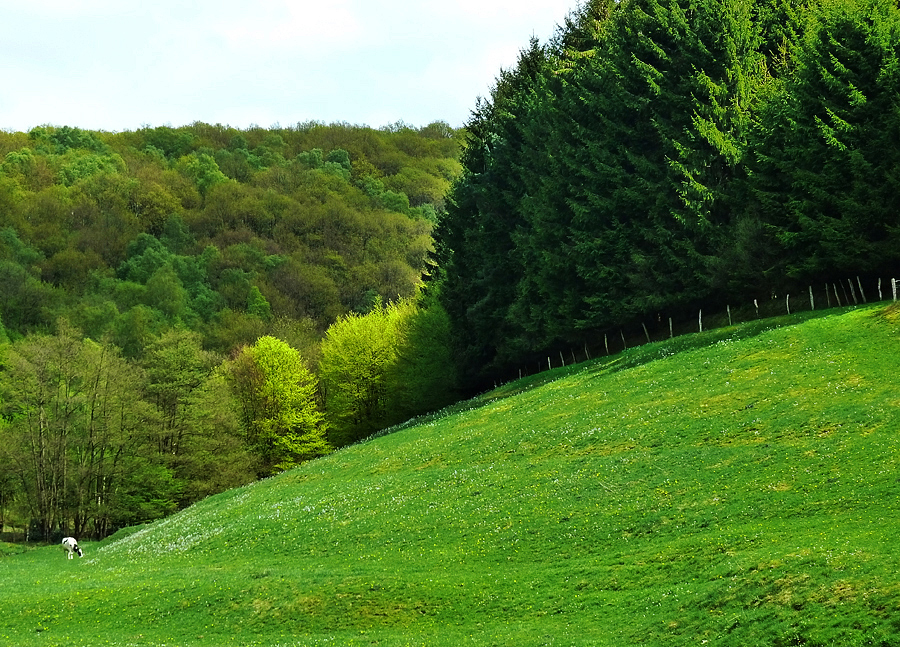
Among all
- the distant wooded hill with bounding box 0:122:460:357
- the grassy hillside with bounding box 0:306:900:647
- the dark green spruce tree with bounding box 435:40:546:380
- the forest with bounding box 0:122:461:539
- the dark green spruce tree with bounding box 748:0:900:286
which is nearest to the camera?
the grassy hillside with bounding box 0:306:900:647

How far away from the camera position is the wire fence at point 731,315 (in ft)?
153

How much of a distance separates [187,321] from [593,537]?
11210 cm

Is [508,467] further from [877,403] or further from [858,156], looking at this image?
[858,156]

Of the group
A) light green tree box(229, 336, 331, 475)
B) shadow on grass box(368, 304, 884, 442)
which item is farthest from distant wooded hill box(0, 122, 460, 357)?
shadow on grass box(368, 304, 884, 442)

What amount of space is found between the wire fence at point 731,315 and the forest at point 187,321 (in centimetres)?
1445

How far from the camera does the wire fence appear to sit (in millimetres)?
46669

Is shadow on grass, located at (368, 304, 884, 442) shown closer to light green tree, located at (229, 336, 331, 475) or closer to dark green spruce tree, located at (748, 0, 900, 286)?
dark green spruce tree, located at (748, 0, 900, 286)

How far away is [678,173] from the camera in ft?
180

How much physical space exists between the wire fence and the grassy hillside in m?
5.53

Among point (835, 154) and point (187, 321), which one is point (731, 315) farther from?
point (187, 321)

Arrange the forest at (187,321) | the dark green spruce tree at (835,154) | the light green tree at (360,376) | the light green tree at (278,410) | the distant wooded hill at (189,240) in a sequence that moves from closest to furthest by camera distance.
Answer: the dark green spruce tree at (835,154) < the forest at (187,321) < the light green tree at (278,410) < the light green tree at (360,376) < the distant wooded hill at (189,240)

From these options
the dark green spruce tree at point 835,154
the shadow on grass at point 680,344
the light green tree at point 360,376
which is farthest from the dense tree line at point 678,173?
the light green tree at point 360,376

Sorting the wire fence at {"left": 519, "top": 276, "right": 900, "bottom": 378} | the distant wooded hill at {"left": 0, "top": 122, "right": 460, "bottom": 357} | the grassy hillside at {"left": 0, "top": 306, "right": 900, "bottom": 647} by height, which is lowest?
the grassy hillside at {"left": 0, "top": 306, "right": 900, "bottom": 647}

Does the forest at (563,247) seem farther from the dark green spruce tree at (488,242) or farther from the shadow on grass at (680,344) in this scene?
the shadow on grass at (680,344)
